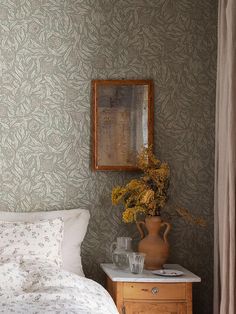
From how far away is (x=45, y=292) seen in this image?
301 cm

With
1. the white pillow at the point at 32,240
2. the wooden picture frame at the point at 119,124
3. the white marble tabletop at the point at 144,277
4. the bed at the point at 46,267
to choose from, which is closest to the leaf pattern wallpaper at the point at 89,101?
the wooden picture frame at the point at 119,124

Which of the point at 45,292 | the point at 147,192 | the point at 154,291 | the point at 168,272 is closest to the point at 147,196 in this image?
the point at 147,192

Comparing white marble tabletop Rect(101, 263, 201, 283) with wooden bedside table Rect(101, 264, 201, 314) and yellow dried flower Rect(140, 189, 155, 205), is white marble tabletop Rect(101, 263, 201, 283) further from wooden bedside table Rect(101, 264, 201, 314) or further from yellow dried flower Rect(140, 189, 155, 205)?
yellow dried flower Rect(140, 189, 155, 205)

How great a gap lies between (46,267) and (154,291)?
670 mm

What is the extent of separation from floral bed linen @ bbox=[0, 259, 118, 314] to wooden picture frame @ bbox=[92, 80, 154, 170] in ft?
3.14

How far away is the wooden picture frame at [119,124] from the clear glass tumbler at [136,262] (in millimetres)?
705

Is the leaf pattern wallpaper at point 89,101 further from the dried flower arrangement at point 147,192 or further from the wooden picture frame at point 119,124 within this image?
the dried flower arrangement at point 147,192

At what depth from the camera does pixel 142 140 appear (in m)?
4.15

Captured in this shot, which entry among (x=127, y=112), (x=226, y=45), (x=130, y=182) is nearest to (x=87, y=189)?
(x=130, y=182)

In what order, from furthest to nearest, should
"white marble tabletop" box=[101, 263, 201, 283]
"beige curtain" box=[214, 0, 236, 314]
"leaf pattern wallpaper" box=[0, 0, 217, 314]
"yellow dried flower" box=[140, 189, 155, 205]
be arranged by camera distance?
"leaf pattern wallpaper" box=[0, 0, 217, 314] < "yellow dried flower" box=[140, 189, 155, 205] < "white marble tabletop" box=[101, 263, 201, 283] < "beige curtain" box=[214, 0, 236, 314]

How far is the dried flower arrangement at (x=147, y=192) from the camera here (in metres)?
3.84

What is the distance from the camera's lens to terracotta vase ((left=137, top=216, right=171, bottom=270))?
383 centimetres

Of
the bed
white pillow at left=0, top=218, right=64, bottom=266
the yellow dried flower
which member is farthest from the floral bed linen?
the yellow dried flower

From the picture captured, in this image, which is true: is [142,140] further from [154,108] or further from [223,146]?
[223,146]
